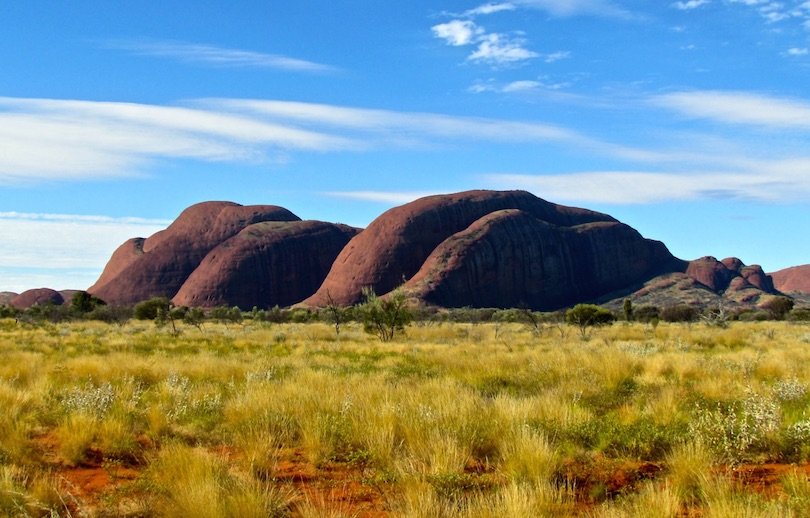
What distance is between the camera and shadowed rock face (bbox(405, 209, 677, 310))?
3875 inches

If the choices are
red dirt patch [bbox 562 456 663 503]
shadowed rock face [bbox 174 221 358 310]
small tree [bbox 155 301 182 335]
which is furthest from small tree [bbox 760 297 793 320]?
shadowed rock face [bbox 174 221 358 310]

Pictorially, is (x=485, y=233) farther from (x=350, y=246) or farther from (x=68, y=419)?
(x=68, y=419)

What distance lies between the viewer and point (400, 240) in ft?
347

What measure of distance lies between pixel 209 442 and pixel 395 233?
99609mm

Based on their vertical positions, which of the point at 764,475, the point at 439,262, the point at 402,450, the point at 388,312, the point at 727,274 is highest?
the point at 439,262

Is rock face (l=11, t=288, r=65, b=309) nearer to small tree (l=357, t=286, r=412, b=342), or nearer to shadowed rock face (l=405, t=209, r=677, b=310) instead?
shadowed rock face (l=405, t=209, r=677, b=310)

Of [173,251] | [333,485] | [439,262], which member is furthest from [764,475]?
[173,251]

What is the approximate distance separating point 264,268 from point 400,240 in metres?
26.0

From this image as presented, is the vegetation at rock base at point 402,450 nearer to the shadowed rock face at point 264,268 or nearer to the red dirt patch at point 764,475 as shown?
the red dirt patch at point 764,475

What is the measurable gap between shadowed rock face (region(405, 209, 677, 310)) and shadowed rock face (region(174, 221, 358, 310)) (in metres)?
27.2

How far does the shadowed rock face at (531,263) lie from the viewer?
98.4 m

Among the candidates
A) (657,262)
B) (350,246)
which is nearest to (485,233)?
(350,246)

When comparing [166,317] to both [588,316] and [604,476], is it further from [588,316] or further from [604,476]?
[604,476]

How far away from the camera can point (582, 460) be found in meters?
6.61
